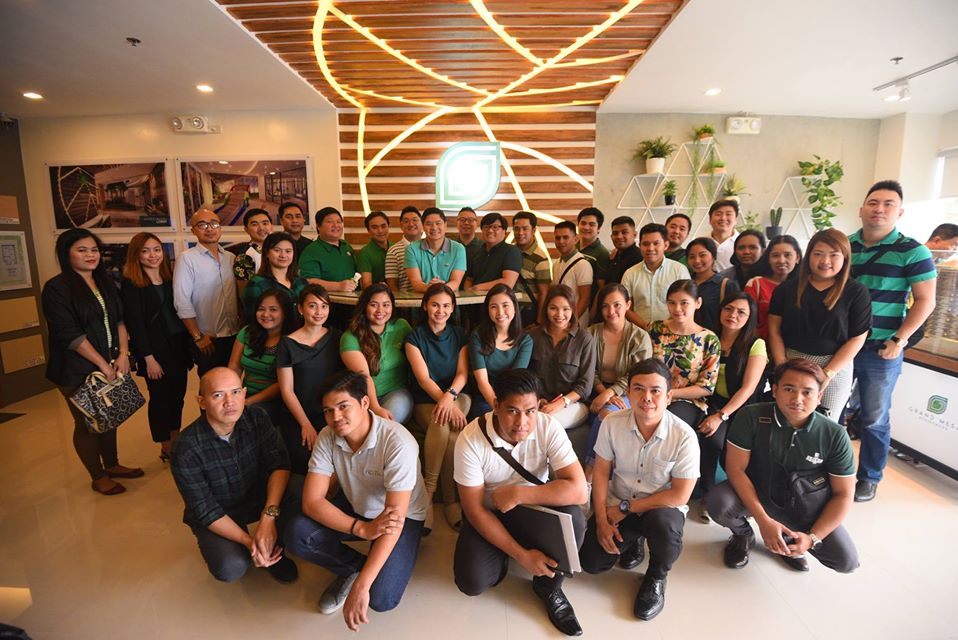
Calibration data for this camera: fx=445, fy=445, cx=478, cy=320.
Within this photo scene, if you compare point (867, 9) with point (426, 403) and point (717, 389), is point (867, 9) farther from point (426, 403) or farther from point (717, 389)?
point (426, 403)

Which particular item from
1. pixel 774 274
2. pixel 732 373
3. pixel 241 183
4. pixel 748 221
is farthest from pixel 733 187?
pixel 241 183

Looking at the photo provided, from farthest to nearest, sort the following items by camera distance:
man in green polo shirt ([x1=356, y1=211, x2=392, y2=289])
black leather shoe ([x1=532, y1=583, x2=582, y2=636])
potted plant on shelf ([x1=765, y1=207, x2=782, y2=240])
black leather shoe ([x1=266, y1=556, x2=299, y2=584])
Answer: potted plant on shelf ([x1=765, y1=207, x2=782, y2=240]) → man in green polo shirt ([x1=356, y1=211, x2=392, y2=289]) → black leather shoe ([x1=266, y1=556, x2=299, y2=584]) → black leather shoe ([x1=532, y1=583, x2=582, y2=636])

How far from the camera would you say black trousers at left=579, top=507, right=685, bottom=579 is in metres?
1.81

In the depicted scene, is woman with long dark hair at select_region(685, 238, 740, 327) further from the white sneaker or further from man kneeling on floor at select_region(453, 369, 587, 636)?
the white sneaker

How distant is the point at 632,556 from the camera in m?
2.05

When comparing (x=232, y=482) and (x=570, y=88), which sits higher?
(x=570, y=88)

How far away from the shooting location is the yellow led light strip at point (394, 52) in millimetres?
3052

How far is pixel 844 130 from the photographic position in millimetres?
5035

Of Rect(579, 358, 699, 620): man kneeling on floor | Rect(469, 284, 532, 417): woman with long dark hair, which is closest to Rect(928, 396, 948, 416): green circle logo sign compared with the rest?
Rect(579, 358, 699, 620): man kneeling on floor

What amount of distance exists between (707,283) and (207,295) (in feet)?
10.7

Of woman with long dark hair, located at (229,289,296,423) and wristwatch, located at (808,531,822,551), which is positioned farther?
woman with long dark hair, located at (229,289,296,423)

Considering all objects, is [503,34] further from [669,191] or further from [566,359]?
[669,191]

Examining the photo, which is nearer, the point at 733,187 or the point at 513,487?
the point at 513,487

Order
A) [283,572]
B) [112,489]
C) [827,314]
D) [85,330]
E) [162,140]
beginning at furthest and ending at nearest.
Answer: [162,140] → [112,489] → [85,330] → [827,314] → [283,572]
